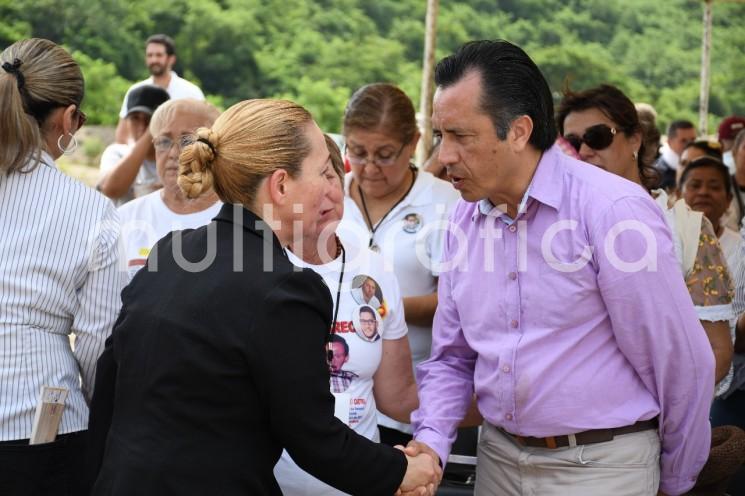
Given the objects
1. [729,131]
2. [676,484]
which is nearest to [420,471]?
[676,484]

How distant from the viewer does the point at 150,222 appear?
12.4 ft

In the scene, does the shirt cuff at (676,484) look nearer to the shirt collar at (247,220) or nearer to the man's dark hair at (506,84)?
the man's dark hair at (506,84)

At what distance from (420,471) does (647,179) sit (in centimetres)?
174

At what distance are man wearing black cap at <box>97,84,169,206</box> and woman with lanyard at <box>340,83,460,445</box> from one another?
184cm

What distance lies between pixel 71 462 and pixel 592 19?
56.2ft

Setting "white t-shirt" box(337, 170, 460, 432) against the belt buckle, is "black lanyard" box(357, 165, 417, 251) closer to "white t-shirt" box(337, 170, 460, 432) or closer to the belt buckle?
"white t-shirt" box(337, 170, 460, 432)

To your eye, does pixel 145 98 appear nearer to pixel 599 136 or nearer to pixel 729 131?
pixel 599 136

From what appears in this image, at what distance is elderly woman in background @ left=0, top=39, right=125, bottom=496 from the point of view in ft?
8.02

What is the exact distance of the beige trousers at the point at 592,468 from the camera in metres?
2.34

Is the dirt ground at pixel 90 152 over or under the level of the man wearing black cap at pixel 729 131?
under

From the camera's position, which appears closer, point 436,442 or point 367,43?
point 436,442

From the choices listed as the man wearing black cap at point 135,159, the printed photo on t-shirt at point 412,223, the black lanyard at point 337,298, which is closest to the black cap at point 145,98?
the man wearing black cap at point 135,159

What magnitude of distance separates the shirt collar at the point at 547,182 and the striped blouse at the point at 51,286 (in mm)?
1170

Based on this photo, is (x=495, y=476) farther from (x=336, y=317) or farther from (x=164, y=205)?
(x=164, y=205)
